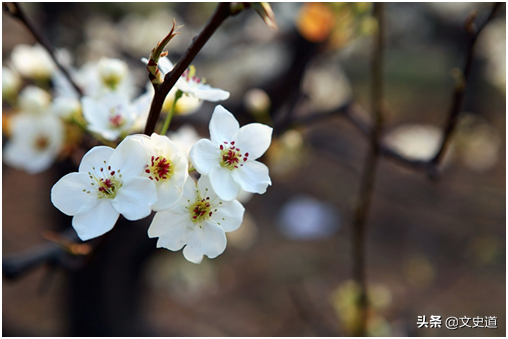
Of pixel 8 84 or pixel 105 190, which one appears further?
pixel 8 84

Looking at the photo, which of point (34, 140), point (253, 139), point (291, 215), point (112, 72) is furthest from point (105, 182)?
point (291, 215)

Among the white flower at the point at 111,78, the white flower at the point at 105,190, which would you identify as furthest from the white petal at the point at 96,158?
the white flower at the point at 111,78

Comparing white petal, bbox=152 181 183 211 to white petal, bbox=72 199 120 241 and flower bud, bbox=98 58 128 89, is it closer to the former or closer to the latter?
white petal, bbox=72 199 120 241

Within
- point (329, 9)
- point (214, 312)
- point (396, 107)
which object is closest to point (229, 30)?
point (329, 9)

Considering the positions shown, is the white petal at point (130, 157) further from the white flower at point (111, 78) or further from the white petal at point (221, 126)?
the white flower at point (111, 78)

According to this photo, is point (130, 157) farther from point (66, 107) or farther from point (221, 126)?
point (66, 107)

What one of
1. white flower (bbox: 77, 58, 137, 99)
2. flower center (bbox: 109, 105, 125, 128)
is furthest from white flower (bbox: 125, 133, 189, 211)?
white flower (bbox: 77, 58, 137, 99)

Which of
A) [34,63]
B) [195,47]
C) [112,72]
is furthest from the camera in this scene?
[34,63]
